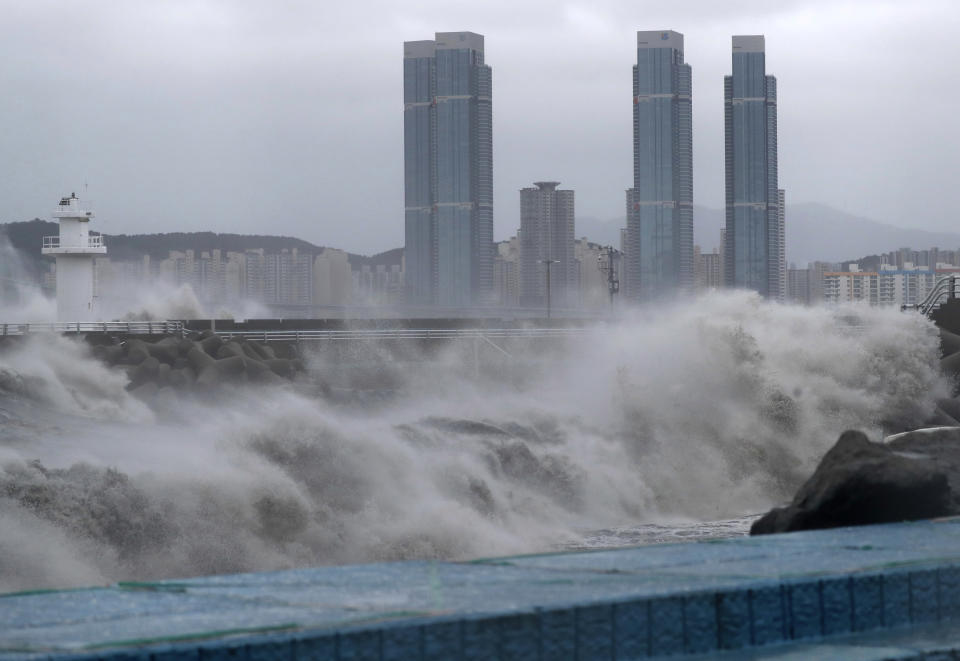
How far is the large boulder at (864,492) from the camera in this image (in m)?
6.77

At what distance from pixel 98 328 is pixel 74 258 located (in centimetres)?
651

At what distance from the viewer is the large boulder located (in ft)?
22.2

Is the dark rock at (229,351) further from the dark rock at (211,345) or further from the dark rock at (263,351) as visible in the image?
the dark rock at (263,351)

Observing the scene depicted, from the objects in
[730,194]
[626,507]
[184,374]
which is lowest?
[626,507]

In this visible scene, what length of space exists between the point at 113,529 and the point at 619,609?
968 cm

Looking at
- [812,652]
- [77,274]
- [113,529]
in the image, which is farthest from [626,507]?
[77,274]

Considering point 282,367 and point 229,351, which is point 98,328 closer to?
point 229,351

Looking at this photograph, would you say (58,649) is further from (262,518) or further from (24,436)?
(24,436)

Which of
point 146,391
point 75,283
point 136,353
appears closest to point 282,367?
point 136,353

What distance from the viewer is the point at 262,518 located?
14258 millimetres

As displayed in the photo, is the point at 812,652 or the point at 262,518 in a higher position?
the point at 812,652

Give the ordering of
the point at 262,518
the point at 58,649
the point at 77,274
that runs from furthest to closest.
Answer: the point at 77,274 → the point at 262,518 → the point at 58,649

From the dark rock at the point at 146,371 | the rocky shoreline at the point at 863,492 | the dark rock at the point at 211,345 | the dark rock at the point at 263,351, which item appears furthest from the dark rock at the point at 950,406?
the rocky shoreline at the point at 863,492

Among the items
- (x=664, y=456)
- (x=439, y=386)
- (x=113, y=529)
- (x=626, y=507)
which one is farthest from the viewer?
(x=439, y=386)
